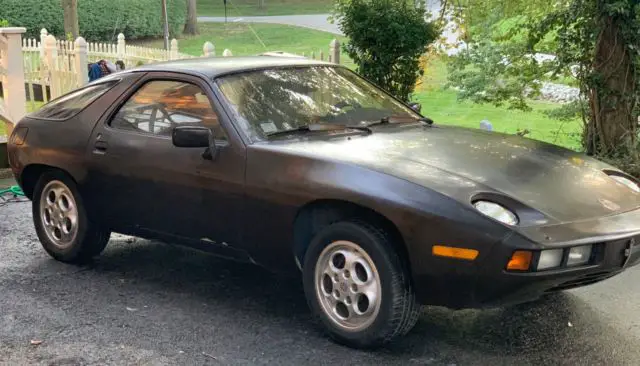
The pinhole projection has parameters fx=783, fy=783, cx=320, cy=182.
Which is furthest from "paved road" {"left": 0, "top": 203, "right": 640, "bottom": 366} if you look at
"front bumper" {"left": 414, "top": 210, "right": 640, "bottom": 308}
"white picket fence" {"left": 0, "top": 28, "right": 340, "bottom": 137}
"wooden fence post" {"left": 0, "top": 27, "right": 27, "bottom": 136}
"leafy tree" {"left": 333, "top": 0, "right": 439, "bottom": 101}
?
"leafy tree" {"left": 333, "top": 0, "right": 439, "bottom": 101}

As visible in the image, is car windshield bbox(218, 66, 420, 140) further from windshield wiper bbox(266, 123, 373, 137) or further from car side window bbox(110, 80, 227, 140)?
car side window bbox(110, 80, 227, 140)

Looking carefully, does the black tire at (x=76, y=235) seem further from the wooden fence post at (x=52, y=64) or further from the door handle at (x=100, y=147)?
the wooden fence post at (x=52, y=64)

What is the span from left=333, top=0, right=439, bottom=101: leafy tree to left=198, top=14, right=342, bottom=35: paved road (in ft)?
67.6

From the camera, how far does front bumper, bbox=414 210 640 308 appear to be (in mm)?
3680

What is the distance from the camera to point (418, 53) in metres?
10.3

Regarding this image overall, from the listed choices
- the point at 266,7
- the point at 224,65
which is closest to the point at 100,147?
the point at 224,65

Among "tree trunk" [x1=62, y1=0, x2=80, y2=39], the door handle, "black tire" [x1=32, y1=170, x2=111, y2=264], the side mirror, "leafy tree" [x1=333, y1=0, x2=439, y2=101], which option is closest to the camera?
the side mirror

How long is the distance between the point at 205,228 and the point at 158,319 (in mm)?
609

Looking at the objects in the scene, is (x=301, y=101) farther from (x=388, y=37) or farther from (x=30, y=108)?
(x=30, y=108)

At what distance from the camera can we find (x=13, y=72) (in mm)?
9812

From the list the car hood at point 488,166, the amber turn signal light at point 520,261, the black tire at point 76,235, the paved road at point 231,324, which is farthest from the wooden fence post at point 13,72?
the amber turn signal light at point 520,261

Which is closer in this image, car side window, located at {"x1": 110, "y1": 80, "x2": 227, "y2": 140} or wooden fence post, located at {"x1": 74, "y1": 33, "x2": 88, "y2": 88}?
car side window, located at {"x1": 110, "y1": 80, "x2": 227, "y2": 140}

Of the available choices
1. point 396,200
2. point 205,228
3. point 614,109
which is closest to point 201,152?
point 205,228

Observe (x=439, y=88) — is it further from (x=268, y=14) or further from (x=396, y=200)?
(x=268, y=14)
